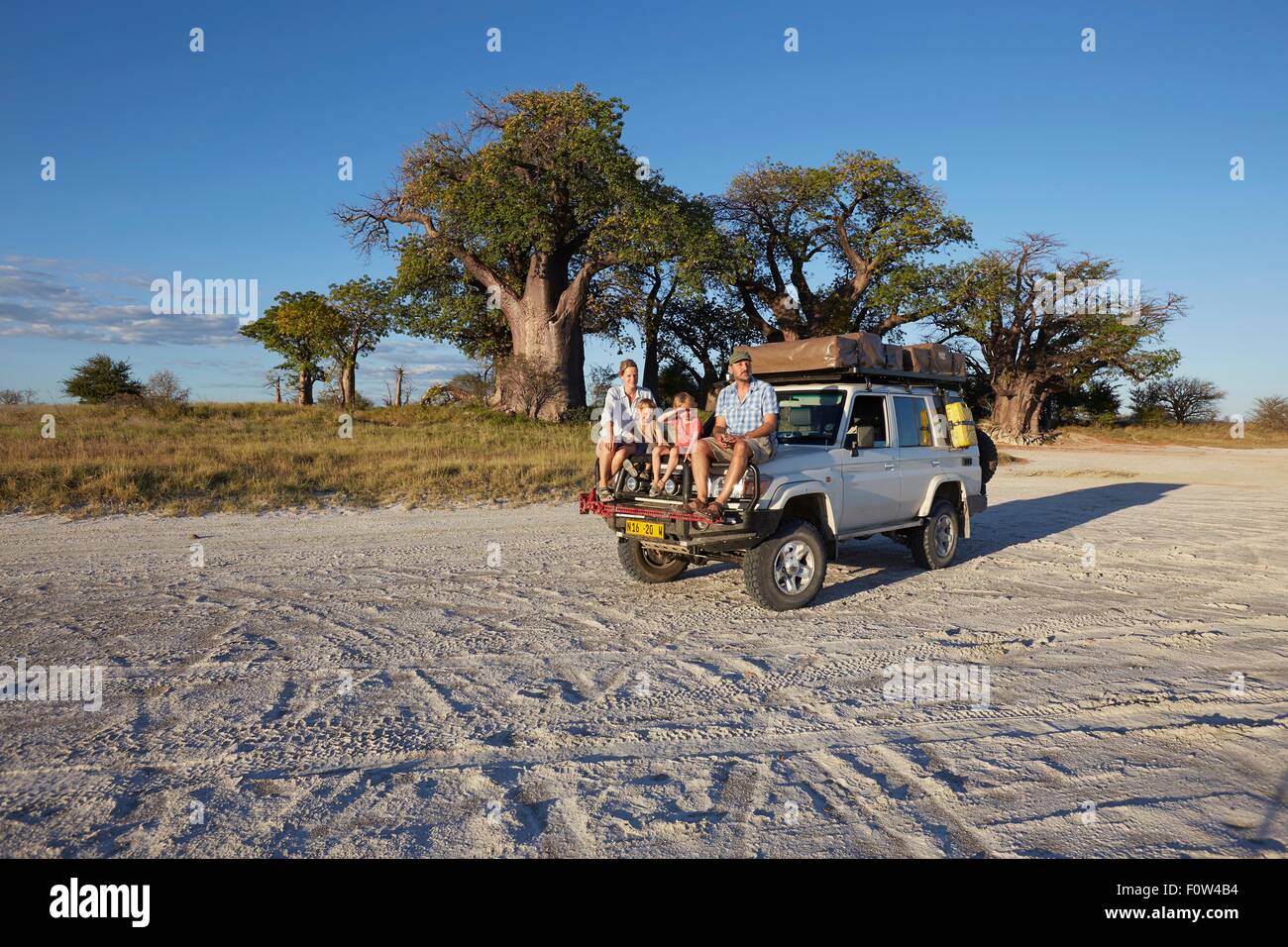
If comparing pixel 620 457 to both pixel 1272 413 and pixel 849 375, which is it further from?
pixel 1272 413

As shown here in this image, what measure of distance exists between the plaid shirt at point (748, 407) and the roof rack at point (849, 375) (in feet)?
3.25

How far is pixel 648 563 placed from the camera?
7.80 metres

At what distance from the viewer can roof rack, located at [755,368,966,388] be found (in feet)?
26.2

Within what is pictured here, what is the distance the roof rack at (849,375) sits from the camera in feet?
26.2

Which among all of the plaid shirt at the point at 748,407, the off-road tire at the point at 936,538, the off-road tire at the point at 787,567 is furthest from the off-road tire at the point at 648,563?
the off-road tire at the point at 936,538

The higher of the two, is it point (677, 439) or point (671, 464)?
point (677, 439)

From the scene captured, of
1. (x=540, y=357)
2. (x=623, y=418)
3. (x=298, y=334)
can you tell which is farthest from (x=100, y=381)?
(x=623, y=418)

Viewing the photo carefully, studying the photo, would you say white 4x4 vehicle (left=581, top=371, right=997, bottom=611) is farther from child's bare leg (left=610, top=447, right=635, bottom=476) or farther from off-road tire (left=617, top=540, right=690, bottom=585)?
child's bare leg (left=610, top=447, right=635, bottom=476)

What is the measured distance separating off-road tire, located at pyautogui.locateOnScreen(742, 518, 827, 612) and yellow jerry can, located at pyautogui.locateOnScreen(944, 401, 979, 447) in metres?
3.00

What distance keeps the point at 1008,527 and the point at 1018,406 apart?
3060cm

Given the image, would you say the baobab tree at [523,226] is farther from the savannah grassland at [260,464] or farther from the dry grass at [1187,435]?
the dry grass at [1187,435]

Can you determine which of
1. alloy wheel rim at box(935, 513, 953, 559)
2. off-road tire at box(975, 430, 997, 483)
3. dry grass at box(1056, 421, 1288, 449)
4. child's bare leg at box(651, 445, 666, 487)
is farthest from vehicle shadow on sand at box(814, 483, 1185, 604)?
dry grass at box(1056, 421, 1288, 449)
